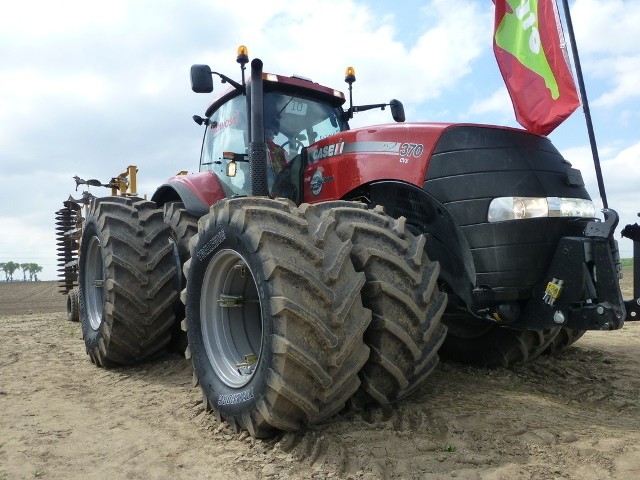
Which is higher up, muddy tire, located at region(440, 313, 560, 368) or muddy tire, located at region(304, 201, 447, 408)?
muddy tire, located at region(304, 201, 447, 408)

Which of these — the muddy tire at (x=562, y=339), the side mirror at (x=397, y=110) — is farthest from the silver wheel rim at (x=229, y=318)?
the muddy tire at (x=562, y=339)

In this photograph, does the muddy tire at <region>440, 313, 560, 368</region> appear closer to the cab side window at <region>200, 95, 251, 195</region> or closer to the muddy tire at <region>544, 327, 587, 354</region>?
the muddy tire at <region>544, 327, 587, 354</region>

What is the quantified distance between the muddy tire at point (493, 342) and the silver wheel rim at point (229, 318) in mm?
1495

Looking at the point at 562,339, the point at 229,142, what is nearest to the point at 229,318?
the point at 229,142

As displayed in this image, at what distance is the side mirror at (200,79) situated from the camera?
4074mm

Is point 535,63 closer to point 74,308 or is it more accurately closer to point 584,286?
point 584,286

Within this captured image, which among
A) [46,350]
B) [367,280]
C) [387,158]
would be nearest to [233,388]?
[367,280]

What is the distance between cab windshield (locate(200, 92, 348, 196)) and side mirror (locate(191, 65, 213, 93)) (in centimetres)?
52

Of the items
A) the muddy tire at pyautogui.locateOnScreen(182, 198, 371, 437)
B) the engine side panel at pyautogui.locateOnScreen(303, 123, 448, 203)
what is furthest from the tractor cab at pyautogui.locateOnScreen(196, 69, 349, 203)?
the muddy tire at pyautogui.locateOnScreen(182, 198, 371, 437)

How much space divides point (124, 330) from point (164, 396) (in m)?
0.87

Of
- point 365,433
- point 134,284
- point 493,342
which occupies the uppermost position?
point 134,284

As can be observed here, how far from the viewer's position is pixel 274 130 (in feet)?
14.6

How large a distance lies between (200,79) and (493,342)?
2909 millimetres

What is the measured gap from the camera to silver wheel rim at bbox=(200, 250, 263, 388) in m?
3.34
